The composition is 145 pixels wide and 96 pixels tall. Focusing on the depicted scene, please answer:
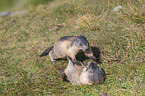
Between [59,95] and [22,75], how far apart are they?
1262 millimetres

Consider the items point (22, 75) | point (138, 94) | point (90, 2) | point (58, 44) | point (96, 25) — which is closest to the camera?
point (138, 94)

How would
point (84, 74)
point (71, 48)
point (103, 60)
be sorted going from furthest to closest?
point (103, 60)
point (71, 48)
point (84, 74)

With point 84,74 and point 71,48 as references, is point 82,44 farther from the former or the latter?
point 84,74

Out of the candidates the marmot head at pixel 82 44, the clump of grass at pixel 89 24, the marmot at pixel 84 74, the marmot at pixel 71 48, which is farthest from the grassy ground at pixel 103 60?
the marmot head at pixel 82 44

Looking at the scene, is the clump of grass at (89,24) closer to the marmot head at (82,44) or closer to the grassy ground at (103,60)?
the grassy ground at (103,60)

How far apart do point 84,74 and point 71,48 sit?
62 cm

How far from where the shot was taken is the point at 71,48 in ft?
10.2

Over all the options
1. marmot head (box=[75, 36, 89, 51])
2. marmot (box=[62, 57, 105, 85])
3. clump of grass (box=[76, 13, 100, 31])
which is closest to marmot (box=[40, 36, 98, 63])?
marmot head (box=[75, 36, 89, 51])

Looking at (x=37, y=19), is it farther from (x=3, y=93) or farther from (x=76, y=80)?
(x=76, y=80)

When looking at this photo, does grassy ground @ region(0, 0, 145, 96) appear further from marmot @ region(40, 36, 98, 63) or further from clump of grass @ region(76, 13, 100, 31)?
marmot @ region(40, 36, 98, 63)

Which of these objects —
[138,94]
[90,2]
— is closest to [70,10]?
[90,2]

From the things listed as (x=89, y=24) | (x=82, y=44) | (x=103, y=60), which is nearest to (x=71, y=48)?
(x=82, y=44)

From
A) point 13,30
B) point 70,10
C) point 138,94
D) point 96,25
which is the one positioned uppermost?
point 70,10

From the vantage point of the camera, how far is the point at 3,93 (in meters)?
3.28
